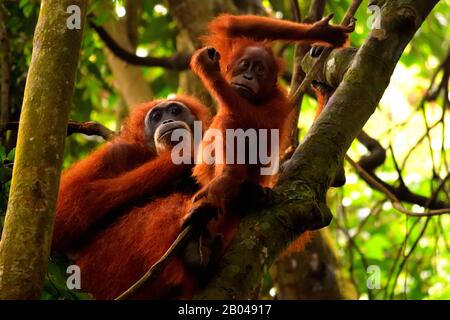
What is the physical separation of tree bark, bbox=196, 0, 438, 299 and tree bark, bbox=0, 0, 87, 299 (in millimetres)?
615

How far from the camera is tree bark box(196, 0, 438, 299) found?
261 cm

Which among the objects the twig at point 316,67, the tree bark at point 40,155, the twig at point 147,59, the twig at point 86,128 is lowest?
the tree bark at point 40,155

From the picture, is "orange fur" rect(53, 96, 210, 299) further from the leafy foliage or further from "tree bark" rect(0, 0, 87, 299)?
"tree bark" rect(0, 0, 87, 299)

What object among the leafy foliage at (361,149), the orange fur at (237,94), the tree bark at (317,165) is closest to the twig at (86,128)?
the leafy foliage at (361,149)

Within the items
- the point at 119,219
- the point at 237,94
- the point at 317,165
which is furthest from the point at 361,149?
the point at 317,165

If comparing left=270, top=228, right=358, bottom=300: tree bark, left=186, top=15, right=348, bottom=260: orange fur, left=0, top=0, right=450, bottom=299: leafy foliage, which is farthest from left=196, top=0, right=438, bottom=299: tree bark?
left=270, top=228, right=358, bottom=300: tree bark

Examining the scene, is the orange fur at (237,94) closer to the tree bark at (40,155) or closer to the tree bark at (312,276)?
the tree bark at (40,155)

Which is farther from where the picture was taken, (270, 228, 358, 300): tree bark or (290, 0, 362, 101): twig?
(270, 228, 358, 300): tree bark

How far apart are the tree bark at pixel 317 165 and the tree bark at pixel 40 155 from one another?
615mm

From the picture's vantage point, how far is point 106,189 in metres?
3.91

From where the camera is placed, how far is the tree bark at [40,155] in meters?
2.16

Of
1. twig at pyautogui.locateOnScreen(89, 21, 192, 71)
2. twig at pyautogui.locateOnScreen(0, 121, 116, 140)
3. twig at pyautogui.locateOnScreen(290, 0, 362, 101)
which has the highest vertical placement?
twig at pyautogui.locateOnScreen(89, 21, 192, 71)

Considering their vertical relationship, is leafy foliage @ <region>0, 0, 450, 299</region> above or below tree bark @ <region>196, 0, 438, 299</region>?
above
